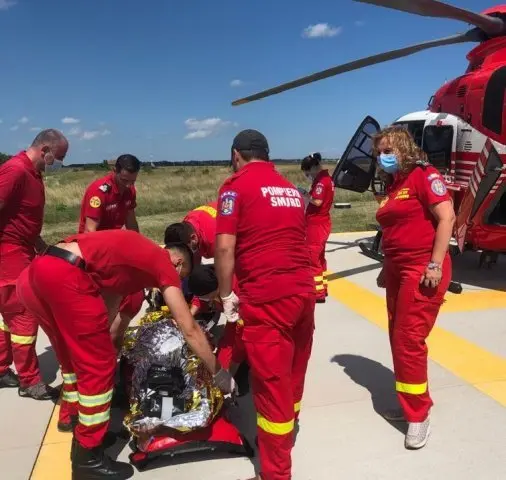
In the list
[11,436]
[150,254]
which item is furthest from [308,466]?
[11,436]

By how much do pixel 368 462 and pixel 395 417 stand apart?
1.84 ft

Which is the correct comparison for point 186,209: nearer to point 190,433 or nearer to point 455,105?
point 455,105

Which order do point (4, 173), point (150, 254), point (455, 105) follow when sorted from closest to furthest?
point (150, 254) < point (4, 173) < point (455, 105)

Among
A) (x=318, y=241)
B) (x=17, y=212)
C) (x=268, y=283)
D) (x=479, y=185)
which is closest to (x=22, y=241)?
(x=17, y=212)

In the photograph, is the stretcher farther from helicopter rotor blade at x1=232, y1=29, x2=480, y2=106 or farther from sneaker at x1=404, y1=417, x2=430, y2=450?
helicopter rotor blade at x1=232, y1=29, x2=480, y2=106

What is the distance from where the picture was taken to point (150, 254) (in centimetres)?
273

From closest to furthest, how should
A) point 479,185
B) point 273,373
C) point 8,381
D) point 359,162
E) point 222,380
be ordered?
1. point 273,373
2. point 222,380
3. point 8,381
4. point 479,185
5. point 359,162

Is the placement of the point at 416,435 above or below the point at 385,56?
below

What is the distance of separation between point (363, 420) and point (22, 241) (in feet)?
9.68

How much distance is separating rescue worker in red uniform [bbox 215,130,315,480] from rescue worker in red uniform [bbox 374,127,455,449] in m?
0.81

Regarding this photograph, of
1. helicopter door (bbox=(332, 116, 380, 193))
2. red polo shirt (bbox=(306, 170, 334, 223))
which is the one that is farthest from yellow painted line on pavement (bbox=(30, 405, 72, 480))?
helicopter door (bbox=(332, 116, 380, 193))

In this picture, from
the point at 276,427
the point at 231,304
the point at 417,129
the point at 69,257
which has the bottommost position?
the point at 276,427

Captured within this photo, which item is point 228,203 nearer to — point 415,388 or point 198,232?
point 198,232

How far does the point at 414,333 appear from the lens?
309 cm
